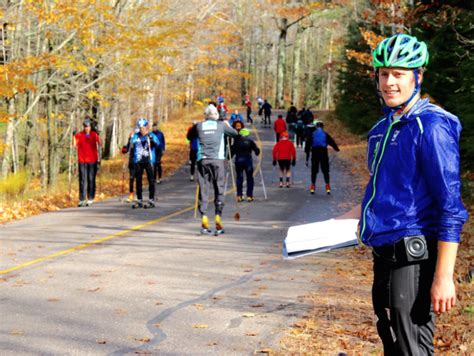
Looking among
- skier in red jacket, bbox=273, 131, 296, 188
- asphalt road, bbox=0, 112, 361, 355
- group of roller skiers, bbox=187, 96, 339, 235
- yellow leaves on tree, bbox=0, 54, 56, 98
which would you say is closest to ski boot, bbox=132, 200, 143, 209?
asphalt road, bbox=0, 112, 361, 355

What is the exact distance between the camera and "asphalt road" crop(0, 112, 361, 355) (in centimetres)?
714

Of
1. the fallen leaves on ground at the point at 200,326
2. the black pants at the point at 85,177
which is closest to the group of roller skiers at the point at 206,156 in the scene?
the black pants at the point at 85,177

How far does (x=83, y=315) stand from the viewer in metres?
8.06

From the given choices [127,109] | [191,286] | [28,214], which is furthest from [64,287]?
[127,109]

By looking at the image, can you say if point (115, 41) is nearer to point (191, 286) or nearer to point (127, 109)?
point (191, 286)

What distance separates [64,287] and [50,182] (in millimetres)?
20947

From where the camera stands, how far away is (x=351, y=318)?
26.3 feet

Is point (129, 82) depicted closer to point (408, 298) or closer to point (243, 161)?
point (243, 161)

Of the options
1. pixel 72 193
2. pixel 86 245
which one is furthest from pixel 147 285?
pixel 72 193

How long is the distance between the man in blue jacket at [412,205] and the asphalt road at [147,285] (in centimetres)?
305

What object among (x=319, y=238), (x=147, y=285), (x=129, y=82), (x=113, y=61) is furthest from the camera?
(x=129, y=82)

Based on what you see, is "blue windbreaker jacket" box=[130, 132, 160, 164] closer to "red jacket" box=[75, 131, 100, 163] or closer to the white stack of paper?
"red jacket" box=[75, 131, 100, 163]

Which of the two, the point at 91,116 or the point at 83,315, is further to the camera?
the point at 91,116

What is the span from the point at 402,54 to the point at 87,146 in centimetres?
1862
